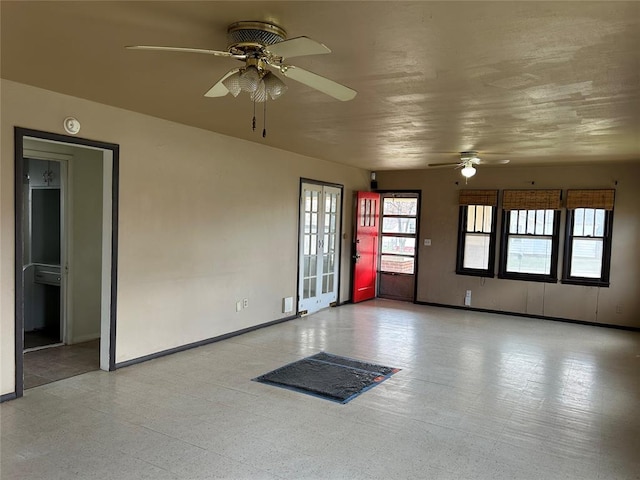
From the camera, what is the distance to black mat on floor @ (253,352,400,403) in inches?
159

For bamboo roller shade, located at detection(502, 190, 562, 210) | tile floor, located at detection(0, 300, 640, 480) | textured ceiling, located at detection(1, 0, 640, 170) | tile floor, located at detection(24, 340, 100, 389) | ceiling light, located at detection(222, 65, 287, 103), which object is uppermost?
textured ceiling, located at detection(1, 0, 640, 170)

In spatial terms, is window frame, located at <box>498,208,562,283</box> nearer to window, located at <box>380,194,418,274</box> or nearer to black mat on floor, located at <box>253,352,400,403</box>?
window, located at <box>380,194,418,274</box>

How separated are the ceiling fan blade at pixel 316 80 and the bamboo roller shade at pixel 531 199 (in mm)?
5846

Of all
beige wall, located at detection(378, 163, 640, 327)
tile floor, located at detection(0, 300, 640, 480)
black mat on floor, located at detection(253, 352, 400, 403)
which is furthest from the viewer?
beige wall, located at detection(378, 163, 640, 327)

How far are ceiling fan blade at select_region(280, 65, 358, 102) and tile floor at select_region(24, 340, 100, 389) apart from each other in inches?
136

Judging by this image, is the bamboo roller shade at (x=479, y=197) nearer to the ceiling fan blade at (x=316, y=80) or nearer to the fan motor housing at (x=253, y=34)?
the ceiling fan blade at (x=316, y=80)

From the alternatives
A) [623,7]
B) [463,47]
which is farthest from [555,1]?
[463,47]

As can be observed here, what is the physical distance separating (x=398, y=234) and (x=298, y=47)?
7087mm

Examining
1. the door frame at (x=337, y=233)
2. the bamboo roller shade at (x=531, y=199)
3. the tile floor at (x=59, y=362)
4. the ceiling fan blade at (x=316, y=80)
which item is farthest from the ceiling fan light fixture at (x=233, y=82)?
Answer: the bamboo roller shade at (x=531, y=199)

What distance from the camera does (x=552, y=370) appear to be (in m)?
4.80

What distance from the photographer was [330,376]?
440cm

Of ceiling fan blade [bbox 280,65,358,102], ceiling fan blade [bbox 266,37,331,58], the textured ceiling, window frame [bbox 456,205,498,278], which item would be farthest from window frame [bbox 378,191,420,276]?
ceiling fan blade [bbox 266,37,331,58]

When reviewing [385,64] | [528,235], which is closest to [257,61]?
[385,64]

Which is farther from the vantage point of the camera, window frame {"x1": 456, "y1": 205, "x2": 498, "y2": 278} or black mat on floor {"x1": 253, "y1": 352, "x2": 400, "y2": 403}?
window frame {"x1": 456, "y1": 205, "x2": 498, "y2": 278}
